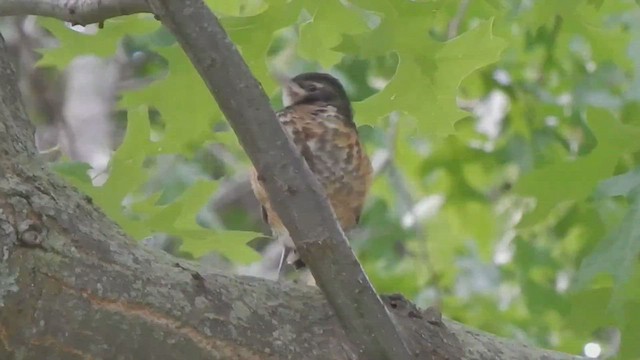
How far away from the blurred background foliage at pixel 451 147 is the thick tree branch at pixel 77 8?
33 cm

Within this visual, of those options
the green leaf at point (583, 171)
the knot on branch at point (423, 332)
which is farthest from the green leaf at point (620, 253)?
the knot on branch at point (423, 332)

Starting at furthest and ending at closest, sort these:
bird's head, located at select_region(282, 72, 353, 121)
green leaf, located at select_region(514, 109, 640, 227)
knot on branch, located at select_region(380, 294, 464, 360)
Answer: bird's head, located at select_region(282, 72, 353, 121) < green leaf, located at select_region(514, 109, 640, 227) < knot on branch, located at select_region(380, 294, 464, 360)

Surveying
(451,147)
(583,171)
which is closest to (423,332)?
(583,171)

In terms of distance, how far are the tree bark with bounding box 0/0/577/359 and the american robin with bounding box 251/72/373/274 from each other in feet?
1.42

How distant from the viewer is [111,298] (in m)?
0.86

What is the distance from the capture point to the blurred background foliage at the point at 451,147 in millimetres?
1390

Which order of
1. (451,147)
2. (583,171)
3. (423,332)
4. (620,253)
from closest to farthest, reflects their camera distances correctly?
(423,332) < (620,253) < (583,171) < (451,147)

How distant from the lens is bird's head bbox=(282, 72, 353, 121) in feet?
5.33

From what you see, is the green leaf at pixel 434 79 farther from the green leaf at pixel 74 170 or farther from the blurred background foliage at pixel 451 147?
the green leaf at pixel 74 170

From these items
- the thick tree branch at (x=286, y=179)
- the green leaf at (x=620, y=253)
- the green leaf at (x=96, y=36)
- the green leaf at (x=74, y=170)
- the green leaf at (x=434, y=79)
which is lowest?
the green leaf at (x=74, y=170)

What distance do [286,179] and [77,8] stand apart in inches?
13.0

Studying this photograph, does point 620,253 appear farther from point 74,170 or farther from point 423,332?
point 74,170

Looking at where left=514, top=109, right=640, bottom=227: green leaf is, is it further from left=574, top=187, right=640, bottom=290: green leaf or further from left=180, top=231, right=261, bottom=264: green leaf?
left=180, top=231, right=261, bottom=264: green leaf

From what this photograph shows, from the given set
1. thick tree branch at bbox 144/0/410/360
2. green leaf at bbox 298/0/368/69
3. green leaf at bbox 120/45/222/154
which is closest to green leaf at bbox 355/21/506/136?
green leaf at bbox 298/0/368/69
